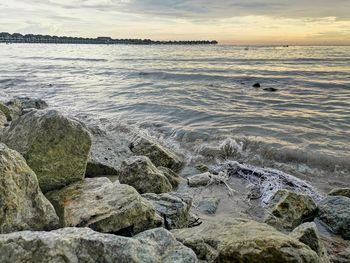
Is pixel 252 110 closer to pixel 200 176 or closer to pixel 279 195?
pixel 200 176

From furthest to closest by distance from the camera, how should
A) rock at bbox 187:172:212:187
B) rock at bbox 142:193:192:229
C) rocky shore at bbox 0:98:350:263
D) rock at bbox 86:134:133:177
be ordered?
rock at bbox 187:172:212:187 < rock at bbox 86:134:133:177 < rock at bbox 142:193:192:229 < rocky shore at bbox 0:98:350:263

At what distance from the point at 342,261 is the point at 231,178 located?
11.8 feet

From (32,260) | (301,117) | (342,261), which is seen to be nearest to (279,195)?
(342,261)

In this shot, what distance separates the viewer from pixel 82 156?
19.1ft

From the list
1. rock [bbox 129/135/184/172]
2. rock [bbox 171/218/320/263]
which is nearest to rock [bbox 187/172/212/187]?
rock [bbox 129/135/184/172]

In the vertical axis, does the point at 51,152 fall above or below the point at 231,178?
above

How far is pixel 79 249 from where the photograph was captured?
307cm

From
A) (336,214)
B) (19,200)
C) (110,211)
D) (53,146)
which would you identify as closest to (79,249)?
(19,200)

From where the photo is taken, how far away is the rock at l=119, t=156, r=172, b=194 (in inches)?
245

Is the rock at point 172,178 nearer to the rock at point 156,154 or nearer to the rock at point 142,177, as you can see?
the rock at point 156,154

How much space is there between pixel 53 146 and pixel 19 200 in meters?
1.75

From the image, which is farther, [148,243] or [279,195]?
[279,195]

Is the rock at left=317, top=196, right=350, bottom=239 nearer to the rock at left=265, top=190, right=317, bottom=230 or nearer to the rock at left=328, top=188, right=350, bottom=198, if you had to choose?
the rock at left=265, top=190, right=317, bottom=230

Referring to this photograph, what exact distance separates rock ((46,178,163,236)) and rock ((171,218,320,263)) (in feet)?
1.56
